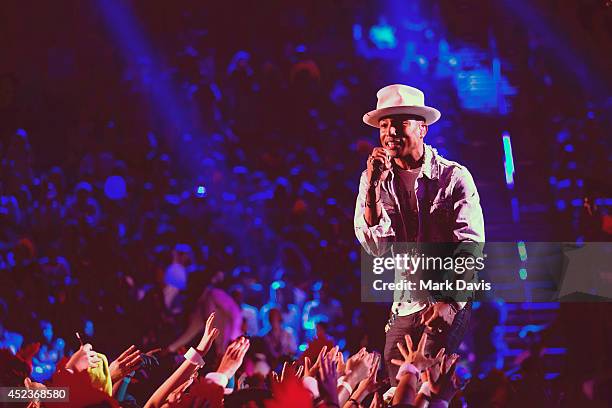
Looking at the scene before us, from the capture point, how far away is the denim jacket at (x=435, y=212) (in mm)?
3334

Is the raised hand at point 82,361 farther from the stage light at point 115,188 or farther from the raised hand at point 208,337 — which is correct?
the stage light at point 115,188

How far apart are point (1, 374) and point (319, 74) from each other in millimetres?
2149

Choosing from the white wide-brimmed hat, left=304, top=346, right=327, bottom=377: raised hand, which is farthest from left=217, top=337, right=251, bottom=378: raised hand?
the white wide-brimmed hat

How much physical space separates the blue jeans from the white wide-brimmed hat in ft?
3.02

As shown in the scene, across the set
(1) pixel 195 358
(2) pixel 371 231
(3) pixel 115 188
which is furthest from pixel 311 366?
(3) pixel 115 188

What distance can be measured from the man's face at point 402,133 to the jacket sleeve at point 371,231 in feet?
0.68

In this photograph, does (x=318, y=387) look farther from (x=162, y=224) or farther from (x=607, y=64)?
(x=607, y=64)

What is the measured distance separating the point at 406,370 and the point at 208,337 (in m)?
0.94

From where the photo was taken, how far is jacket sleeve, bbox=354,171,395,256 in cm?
336

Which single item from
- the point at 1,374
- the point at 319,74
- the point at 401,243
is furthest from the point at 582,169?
the point at 1,374

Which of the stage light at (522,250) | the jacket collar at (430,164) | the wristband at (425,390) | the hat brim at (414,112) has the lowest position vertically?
the wristband at (425,390)

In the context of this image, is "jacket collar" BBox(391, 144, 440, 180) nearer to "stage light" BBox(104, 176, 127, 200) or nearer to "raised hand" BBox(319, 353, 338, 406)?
"raised hand" BBox(319, 353, 338, 406)

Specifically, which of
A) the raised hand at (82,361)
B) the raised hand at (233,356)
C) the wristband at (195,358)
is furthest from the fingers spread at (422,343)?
the raised hand at (82,361)

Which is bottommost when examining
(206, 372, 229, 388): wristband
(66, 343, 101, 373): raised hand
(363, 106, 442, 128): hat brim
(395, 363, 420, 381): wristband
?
(206, 372, 229, 388): wristband
